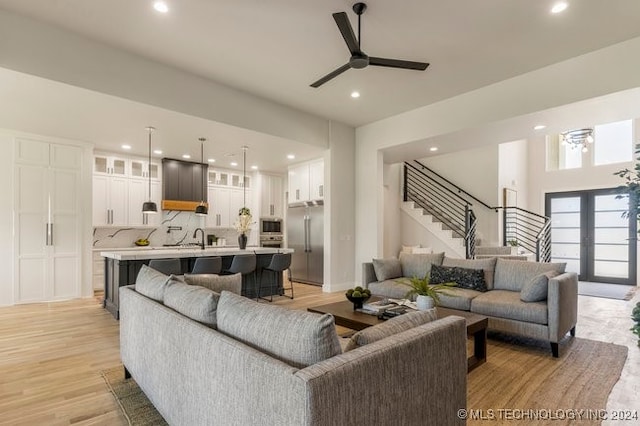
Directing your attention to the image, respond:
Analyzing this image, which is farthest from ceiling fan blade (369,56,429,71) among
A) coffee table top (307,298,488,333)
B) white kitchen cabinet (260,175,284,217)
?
white kitchen cabinet (260,175,284,217)

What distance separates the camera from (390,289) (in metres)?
4.49

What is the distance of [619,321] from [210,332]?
5.36 m

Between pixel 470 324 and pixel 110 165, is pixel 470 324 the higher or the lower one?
the lower one

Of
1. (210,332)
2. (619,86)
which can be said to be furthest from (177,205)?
(619,86)

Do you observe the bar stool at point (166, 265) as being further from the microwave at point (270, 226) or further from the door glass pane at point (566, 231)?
the door glass pane at point (566, 231)

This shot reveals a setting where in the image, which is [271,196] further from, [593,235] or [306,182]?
[593,235]

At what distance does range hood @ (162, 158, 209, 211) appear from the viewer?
7.44 metres

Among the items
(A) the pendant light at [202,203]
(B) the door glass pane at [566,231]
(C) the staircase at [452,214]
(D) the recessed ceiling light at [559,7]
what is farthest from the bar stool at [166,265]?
(B) the door glass pane at [566,231]

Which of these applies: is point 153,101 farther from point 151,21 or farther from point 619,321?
point 619,321

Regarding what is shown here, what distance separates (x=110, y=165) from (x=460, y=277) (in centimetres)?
688

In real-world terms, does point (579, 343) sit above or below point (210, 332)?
below

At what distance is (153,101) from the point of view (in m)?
4.29

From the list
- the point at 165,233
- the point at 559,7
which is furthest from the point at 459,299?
the point at 165,233

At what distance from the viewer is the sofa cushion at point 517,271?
379 cm
